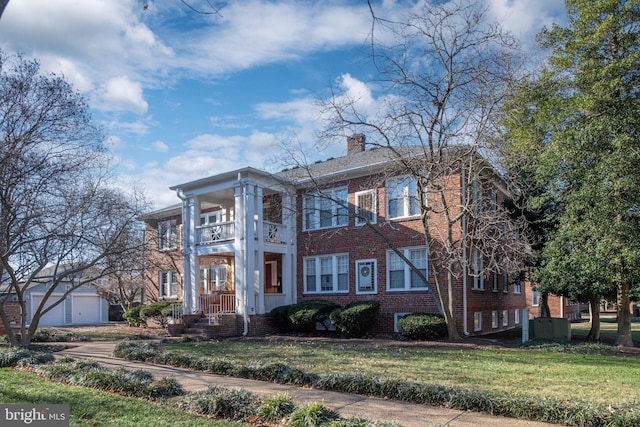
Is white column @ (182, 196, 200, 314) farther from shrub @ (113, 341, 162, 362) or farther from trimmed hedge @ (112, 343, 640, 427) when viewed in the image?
trimmed hedge @ (112, 343, 640, 427)

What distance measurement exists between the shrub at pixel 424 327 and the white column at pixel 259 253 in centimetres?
586

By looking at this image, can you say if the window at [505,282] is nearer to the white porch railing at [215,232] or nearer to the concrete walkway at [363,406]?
the white porch railing at [215,232]

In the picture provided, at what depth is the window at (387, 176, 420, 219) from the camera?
18.5 m

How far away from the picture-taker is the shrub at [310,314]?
18.5 m

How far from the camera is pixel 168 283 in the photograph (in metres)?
28.4

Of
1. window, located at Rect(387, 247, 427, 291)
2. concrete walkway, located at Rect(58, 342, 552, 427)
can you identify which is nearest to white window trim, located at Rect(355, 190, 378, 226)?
window, located at Rect(387, 247, 427, 291)

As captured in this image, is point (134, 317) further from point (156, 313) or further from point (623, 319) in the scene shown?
point (623, 319)

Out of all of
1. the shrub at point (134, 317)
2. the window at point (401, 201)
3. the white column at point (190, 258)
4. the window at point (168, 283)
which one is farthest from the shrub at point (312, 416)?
the window at point (168, 283)

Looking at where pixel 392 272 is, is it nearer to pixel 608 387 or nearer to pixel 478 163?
pixel 478 163

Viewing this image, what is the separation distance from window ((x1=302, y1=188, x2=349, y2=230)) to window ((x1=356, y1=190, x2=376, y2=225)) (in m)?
0.62

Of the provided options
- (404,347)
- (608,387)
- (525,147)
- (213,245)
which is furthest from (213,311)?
(608,387)

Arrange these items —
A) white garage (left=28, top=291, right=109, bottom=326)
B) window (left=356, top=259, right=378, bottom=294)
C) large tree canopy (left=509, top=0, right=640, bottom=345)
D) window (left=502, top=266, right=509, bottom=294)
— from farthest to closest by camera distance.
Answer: white garage (left=28, top=291, right=109, bottom=326) → window (left=502, top=266, right=509, bottom=294) → window (left=356, top=259, right=378, bottom=294) → large tree canopy (left=509, top=0, right=640, bottom=345)

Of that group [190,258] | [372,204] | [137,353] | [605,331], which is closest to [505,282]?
[605,331]

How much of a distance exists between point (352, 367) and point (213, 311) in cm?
1169
